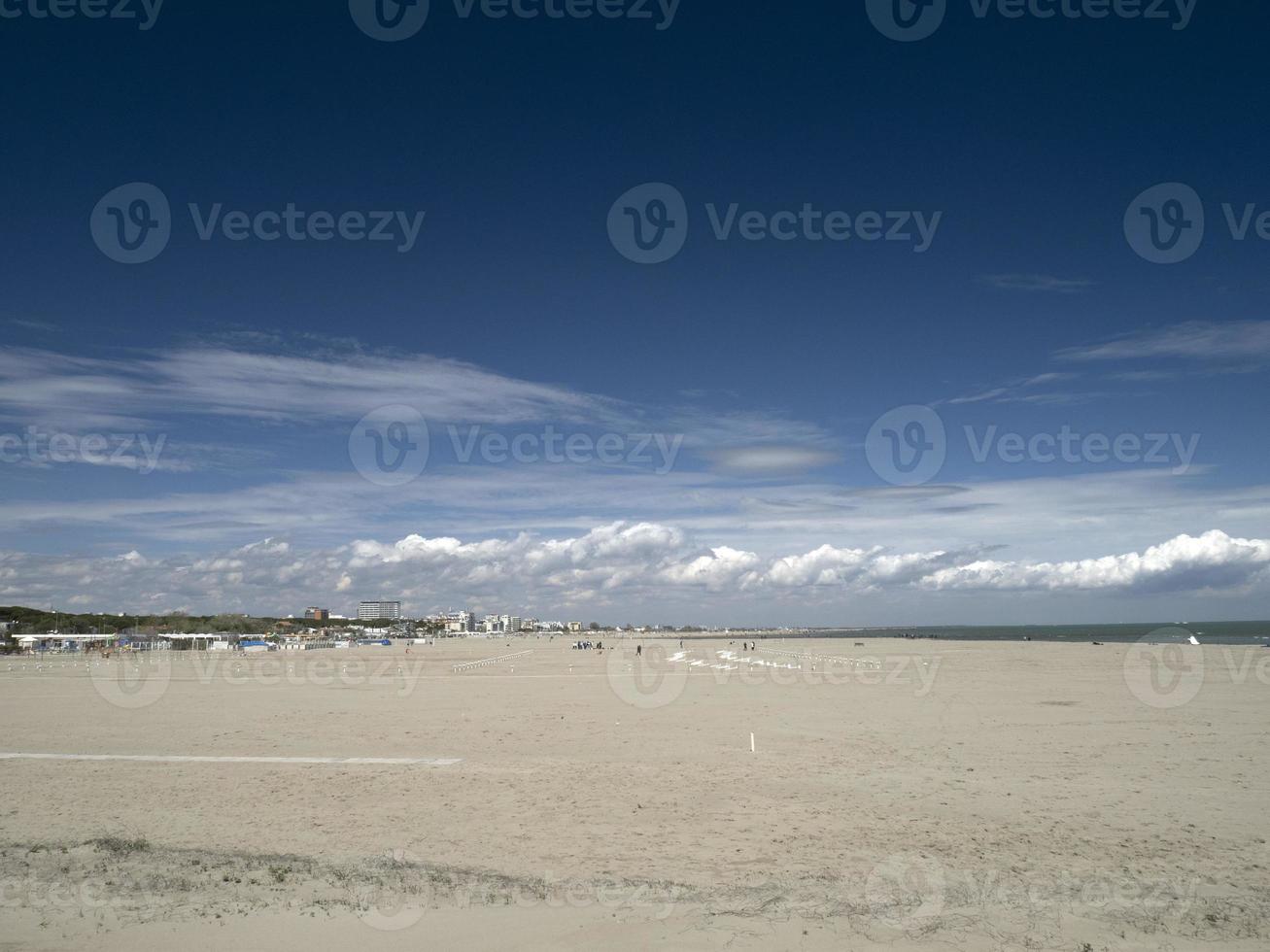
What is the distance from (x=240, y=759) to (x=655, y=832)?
10.8 m

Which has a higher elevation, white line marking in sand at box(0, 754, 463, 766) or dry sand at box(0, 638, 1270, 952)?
dry sand at box(0, 638, 1270, 952)

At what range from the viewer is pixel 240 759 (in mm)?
17359

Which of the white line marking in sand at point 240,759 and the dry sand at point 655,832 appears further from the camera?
the white line marking in sand at point 240,759

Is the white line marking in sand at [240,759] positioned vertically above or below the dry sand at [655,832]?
below

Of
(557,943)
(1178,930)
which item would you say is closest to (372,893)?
(557,943)

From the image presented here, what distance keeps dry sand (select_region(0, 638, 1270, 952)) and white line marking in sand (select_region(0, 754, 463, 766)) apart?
38 cm

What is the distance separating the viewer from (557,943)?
7.24 metres

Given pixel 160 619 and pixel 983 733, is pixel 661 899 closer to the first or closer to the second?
pixel 983 733

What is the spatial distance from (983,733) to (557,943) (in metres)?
15.7

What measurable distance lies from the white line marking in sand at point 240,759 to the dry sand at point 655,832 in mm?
379

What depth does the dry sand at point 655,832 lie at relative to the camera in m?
7.67

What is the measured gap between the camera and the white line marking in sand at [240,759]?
664 inches

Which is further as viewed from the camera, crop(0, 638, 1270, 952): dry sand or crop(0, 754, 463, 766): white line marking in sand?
crop(0, 754, 463, 766): white line marking in sand

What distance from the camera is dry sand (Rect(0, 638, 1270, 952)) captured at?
25.2 feet
